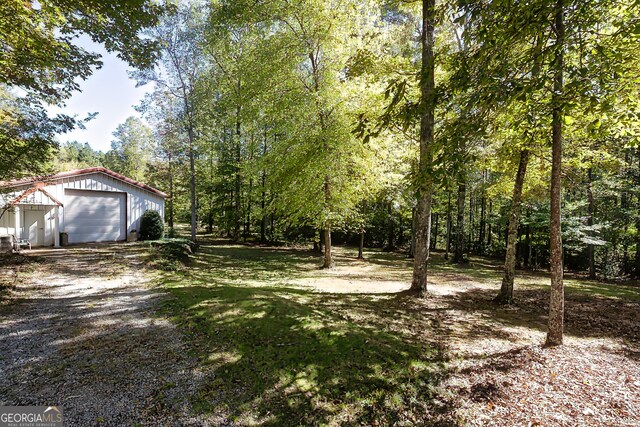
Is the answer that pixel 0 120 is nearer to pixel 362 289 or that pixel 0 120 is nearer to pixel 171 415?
pixel 171 415

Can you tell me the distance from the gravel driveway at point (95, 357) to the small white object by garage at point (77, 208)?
7952mm

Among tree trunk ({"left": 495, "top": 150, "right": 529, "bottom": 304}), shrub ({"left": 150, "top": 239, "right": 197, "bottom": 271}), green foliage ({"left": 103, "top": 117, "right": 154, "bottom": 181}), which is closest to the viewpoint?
tree trunk ({"left": 495, "top": 150, "right": 529, "bottom": 304})

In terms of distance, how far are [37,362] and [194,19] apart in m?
20.7

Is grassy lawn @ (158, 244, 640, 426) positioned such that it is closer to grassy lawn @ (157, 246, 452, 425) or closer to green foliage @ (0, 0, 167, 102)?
grassy lawn @ (157, 246, 452, 425)

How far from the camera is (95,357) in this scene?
4199mm

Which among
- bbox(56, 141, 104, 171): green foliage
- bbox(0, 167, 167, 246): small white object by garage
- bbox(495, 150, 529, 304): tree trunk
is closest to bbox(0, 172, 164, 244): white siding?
bbox(0, 167, 167, 246): small white object by garage

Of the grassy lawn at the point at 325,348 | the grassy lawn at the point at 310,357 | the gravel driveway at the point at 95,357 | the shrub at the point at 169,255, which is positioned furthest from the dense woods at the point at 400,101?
the shrub at the point at 169,255

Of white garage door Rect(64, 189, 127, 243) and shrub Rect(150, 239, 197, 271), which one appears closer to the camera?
shrub Rect(150, 239, 197, 271)

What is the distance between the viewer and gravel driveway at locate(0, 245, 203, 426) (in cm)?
324

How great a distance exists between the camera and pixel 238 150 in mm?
23766

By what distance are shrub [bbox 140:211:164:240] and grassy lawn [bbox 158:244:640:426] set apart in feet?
32.6

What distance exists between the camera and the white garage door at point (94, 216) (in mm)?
14789

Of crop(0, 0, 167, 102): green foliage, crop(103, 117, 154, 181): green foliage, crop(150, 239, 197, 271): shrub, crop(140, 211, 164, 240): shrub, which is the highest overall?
crop(103, 117, 154, 181): green foliage

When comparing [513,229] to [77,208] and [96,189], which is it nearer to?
[96,189]
